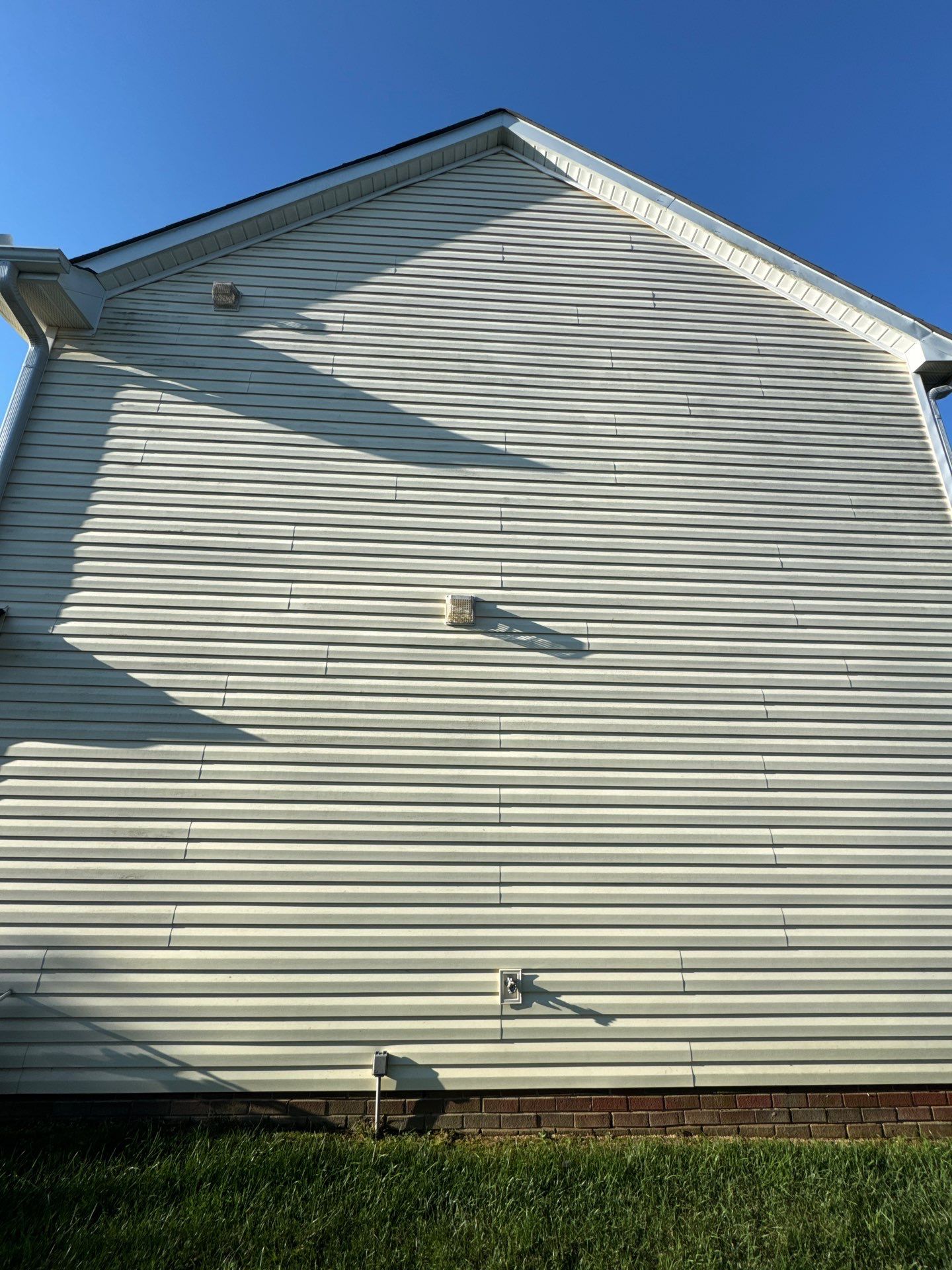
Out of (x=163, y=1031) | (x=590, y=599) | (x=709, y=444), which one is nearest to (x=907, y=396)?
(x=709, y=444)

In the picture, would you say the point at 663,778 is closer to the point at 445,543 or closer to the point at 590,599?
the point at 590,599

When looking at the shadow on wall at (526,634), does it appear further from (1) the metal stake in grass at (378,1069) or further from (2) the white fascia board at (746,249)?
(2) the white fascia board at (746,249)

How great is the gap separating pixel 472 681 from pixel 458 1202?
2.94 metres

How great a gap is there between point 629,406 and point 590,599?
1.86 metres

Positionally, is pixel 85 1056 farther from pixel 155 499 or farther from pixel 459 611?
pixel 155 499

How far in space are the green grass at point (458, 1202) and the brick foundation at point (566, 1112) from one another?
0.12 meters

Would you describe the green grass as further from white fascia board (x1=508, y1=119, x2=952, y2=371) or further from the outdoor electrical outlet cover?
white fascia board (x1=508, y1=119, x2=952, y2=371)

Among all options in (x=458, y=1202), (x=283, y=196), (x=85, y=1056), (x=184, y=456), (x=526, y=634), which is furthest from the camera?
(x=283, y=196)

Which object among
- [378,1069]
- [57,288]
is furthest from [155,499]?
[378,1069]

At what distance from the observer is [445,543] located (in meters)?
5.55

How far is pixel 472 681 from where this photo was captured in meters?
5.18

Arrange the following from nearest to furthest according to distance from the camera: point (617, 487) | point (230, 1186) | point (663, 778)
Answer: point (230, 1186)
point (663, 778)
point (617, 487)

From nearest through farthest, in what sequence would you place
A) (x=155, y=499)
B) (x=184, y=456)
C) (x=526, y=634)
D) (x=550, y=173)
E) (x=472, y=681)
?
(x=472, y=681) → (x=526, y=634) → (x=155, y=499) → (x=184, y=456) → (x=550, y=173)

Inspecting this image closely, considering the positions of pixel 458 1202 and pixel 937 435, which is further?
pixel 937 435
